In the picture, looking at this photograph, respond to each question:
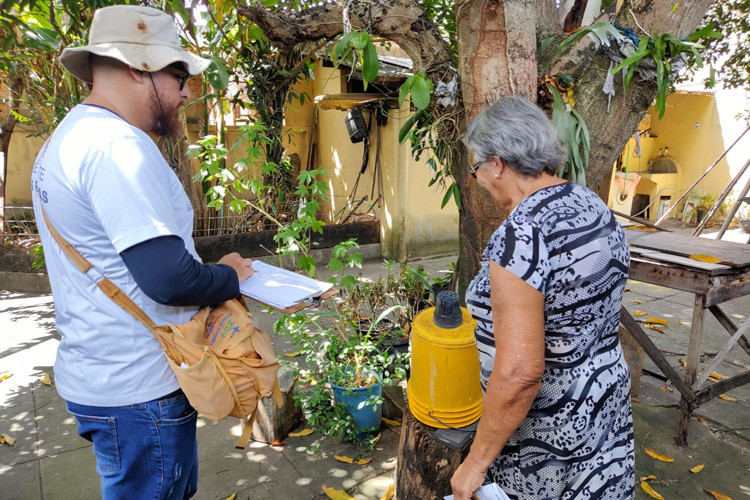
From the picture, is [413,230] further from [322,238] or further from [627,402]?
[627,402]

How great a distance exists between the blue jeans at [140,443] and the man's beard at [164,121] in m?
0.80

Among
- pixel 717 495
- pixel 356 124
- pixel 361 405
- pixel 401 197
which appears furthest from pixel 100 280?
pixel 356 124

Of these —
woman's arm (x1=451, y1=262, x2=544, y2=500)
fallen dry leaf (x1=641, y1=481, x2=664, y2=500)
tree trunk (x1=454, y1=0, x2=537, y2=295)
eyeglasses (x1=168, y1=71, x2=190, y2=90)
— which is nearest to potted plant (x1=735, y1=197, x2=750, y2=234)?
fallen dry leaf (x1=641, y1=481, x2=664, y2=500)

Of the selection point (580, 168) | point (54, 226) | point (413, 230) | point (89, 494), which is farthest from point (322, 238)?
point (54, 226)

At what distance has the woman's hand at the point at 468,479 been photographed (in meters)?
1.43

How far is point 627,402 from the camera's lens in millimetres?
1538

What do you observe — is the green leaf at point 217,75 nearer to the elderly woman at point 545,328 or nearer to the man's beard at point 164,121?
the man's beard at point 164,121

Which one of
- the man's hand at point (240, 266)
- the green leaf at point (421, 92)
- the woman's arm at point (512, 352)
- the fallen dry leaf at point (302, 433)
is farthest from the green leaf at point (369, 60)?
the fallen dry leaf at point (302, 433)

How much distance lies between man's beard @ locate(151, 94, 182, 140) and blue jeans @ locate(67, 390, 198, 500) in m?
0.80

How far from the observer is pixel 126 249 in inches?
47.2

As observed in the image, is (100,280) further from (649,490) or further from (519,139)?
(649,490)

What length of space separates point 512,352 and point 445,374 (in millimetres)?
724

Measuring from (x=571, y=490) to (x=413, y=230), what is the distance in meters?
6.02

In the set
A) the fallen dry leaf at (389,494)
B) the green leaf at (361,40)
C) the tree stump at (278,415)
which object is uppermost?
the green leaf at (361,40)
